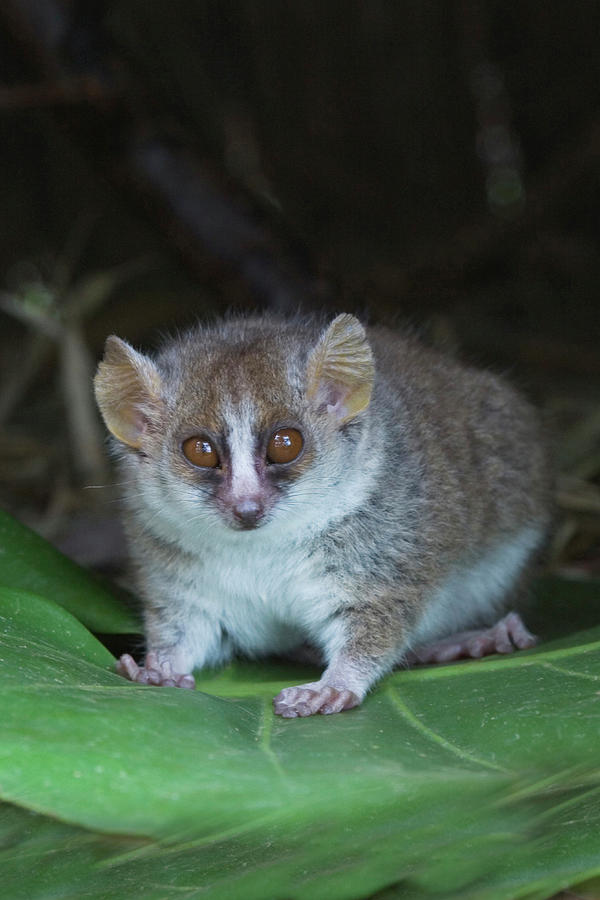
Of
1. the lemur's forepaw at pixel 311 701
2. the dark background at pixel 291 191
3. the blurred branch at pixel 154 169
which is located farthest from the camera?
the dark background at pixel 291 191

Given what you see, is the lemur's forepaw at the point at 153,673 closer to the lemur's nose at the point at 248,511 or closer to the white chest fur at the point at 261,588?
the white chest fur at the point at 261,588

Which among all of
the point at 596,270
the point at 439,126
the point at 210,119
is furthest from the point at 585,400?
the point at 210,119

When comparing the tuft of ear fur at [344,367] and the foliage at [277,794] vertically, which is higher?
the tuft of ear fur at [344,367]

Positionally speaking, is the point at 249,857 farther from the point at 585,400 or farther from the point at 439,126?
the point at 439,126

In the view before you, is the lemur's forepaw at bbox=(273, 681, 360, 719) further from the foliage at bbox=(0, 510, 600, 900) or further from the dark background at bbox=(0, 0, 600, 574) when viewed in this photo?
the dark background at bbox=(0, 0, 600, 574)

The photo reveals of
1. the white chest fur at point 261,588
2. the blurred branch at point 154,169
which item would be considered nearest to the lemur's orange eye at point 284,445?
the white chest fur at point 261,588

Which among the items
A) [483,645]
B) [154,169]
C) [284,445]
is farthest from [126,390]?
[154,169]

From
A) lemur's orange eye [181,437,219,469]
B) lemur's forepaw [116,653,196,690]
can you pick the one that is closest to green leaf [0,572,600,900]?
lemur's forepaw [116,653,196,690]

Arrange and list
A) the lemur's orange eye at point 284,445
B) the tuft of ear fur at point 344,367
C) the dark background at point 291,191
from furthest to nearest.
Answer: the dark background at point 291,191, the tuft of ear fur at point 344,367, the lemur's orange eye at point 284,445
